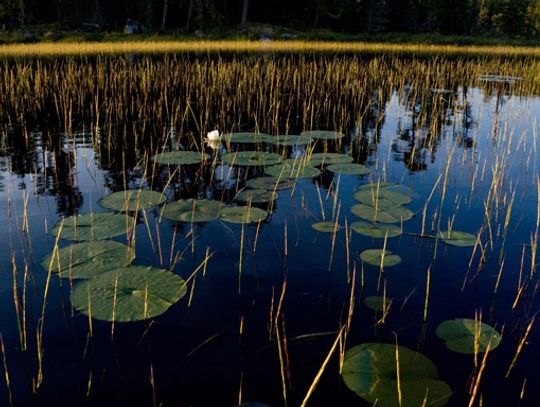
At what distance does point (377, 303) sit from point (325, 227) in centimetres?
142

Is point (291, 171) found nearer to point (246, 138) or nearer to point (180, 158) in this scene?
point (180, 158)

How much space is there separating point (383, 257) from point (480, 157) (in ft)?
15.0

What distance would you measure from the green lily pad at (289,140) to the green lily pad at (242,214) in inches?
113

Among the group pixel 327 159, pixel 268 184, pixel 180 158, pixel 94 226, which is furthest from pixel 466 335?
pixel 180 158

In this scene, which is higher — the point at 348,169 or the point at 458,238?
the point at 348,169

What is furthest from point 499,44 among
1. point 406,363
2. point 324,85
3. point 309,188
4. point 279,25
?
point 406,363

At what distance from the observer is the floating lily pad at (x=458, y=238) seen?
4.43 metres

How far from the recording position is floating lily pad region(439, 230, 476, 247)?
4.43 meters

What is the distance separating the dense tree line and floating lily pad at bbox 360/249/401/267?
42.2 meters

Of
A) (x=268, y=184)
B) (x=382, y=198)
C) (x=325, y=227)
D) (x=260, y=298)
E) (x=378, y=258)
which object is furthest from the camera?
(x=268, y=184)

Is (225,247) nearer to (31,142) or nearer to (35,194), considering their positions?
(35,194)

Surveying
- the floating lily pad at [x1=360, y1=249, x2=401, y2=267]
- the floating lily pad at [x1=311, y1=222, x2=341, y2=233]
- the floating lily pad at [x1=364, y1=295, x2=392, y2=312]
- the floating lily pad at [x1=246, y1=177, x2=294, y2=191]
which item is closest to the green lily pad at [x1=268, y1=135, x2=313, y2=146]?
the floating lily pad at [x1=246, y1=177, x2=294, y2=191]

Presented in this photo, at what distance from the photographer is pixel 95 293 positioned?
11.1 feet

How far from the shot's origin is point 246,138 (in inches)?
322
